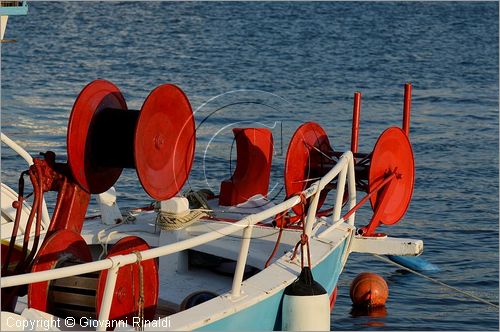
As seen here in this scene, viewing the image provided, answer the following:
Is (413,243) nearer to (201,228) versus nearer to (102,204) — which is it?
(201,228)

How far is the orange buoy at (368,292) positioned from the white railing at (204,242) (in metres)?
2.70

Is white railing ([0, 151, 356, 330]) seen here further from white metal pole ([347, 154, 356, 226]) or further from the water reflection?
the water reflection

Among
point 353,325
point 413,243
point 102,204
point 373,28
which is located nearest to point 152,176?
point 102,204

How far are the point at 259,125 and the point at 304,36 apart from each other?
31.6 m

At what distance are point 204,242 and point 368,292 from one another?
596cm

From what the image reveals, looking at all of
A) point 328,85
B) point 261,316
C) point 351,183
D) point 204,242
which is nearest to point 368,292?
point 351,183

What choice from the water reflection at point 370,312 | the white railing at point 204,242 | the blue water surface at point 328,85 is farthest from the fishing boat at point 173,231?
the water reflection at point 370,312

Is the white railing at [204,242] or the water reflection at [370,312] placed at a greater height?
the white railing at [204,242]

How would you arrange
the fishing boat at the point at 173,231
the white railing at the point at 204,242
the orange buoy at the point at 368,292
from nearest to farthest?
the white railing at the point at 204,242 → the fishing boat at the point at 173,231 → the orange buoy at the point at 368,292

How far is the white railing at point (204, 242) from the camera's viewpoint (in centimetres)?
709

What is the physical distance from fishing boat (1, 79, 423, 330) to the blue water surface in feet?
1.51

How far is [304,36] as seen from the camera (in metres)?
43.4

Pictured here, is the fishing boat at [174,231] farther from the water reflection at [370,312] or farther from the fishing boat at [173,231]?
the water reflection at [370,312]

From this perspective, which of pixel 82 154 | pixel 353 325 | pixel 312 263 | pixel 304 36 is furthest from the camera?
pixel 304 36
